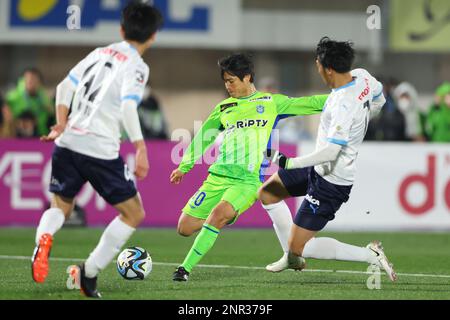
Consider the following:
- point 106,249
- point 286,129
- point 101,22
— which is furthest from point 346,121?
point 101,22

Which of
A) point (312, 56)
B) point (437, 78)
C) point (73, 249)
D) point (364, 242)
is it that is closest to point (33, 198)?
point (73, 249)

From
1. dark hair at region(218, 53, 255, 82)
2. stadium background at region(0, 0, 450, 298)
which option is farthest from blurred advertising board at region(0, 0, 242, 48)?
dark hair at region(218, 53, 255, 82)

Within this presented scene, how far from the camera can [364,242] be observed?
1365cm

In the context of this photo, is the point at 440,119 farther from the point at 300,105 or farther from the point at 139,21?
the point at 139,21

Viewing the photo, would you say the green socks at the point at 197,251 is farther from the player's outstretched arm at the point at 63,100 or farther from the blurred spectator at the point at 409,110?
the blurred spectator at the point at 409,110

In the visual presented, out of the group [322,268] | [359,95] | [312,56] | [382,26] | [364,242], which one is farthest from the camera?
[312,56]

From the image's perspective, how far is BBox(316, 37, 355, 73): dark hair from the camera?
8.68 meters

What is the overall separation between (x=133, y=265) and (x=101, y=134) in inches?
70.9

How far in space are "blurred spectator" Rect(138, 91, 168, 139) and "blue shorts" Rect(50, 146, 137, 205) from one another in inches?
363

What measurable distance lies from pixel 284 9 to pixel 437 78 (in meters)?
4.20

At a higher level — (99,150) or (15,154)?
(99,150)

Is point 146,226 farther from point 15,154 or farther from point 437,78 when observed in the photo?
point 437,78

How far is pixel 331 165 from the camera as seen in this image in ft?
29.1
